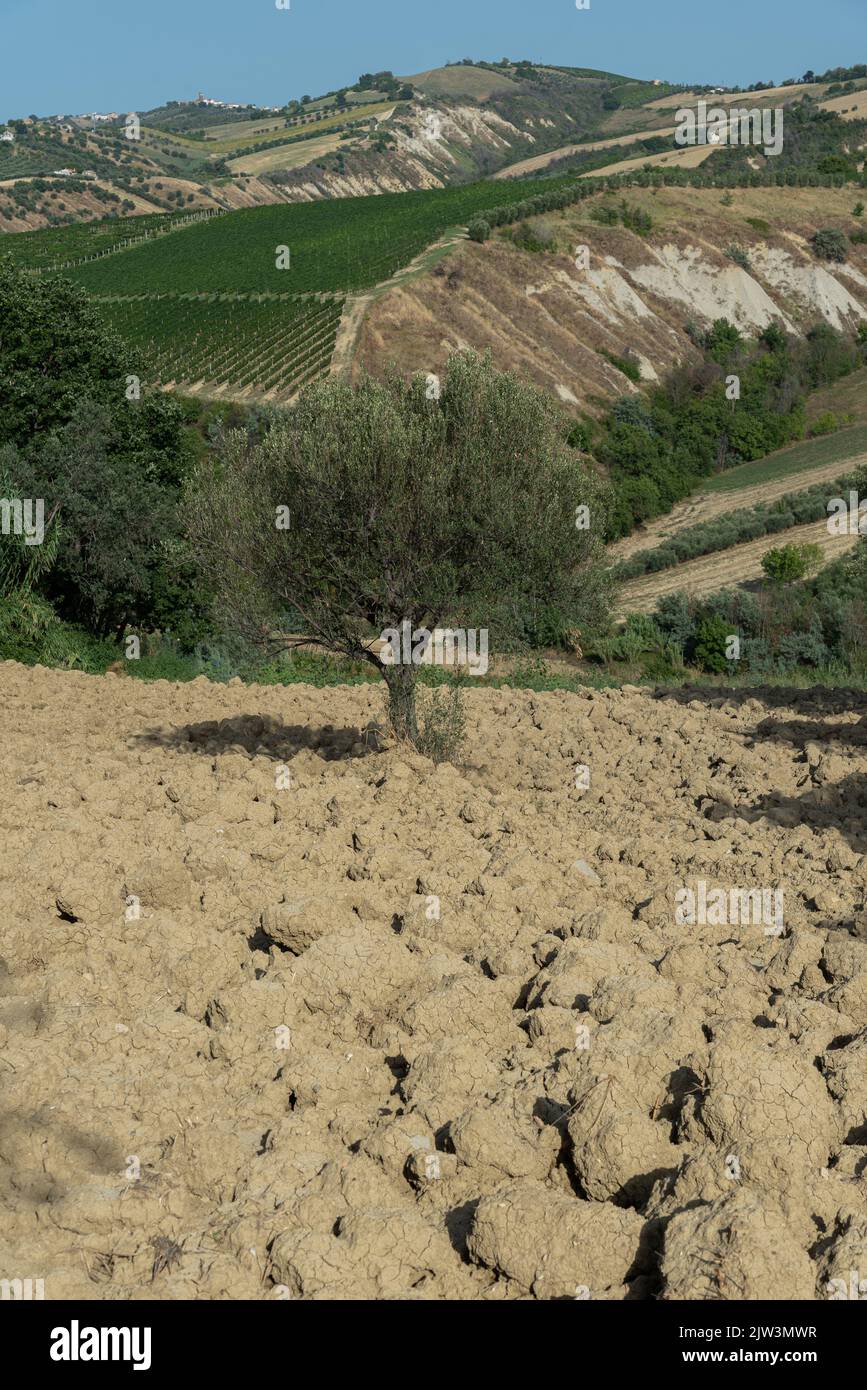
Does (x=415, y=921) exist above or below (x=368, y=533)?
below

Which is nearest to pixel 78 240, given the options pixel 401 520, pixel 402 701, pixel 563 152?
pixel 563 152

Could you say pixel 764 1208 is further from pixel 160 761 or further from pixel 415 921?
pixel 160 761

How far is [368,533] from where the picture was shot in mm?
13445

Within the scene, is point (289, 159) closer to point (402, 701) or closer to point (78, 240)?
point (78, 240)

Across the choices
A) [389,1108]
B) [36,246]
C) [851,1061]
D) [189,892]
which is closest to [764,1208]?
[851,1061]

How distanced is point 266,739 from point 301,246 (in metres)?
77.0

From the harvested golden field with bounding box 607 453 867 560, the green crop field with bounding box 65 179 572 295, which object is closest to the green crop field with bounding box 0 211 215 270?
the green crop field with bounding box 65 179 572 295

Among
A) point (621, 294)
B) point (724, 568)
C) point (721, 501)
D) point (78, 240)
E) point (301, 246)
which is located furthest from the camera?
point (78, 240)

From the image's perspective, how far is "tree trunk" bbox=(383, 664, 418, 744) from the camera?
1434cm

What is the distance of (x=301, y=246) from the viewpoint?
86.4 m

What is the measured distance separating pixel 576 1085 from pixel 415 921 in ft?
9.16

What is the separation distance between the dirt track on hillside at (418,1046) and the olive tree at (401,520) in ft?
7.51

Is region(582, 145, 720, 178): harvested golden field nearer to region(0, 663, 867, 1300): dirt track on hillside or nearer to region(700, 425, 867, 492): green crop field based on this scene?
region(700, 425, 867, 492): green crop field

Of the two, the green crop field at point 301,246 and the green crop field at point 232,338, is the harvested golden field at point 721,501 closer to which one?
the green crop field at point 232,338
